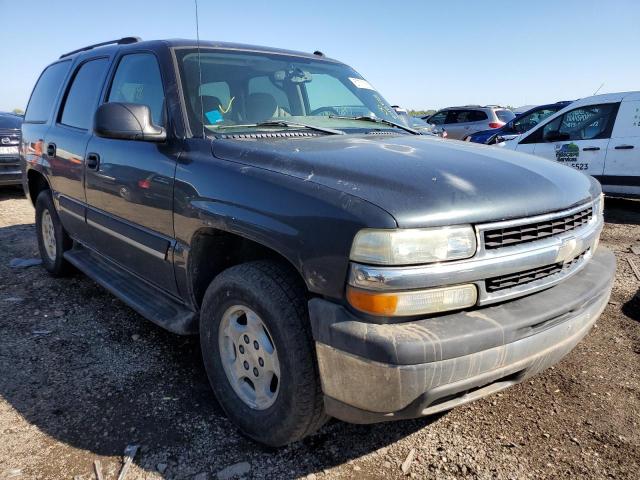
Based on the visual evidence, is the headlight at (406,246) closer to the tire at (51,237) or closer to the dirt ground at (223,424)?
the dirt ground at (223,424)

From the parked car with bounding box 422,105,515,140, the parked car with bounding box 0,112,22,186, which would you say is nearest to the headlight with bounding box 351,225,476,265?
the parked car with bounding box 0,112,22,186

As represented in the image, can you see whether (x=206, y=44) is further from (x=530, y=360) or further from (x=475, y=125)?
(x=475, y=125)

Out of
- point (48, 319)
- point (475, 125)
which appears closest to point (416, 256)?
point (48, 319)

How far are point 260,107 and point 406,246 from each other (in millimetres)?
1563

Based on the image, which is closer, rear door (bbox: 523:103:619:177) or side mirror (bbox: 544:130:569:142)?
rear door (bbox: 523:103:619:177)

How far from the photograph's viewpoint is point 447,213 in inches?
72.0

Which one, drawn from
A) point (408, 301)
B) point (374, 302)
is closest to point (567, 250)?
point (408, 301)

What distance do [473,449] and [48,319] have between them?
10.4 feet

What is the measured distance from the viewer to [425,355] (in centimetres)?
171

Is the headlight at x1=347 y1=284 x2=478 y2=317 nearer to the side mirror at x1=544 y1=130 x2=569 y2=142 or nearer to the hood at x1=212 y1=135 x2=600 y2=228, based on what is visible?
the hood at x1=212 y1=135 x2=600 y2=228

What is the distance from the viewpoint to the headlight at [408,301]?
1.77 m

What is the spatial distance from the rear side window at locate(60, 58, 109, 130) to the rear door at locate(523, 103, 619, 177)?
6673 mm

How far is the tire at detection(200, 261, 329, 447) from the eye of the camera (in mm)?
1992

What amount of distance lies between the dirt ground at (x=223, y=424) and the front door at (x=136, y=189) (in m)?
0.59
